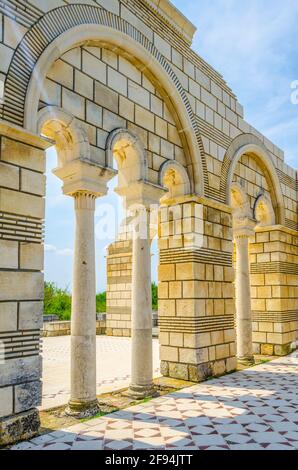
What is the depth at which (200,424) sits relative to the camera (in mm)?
4934

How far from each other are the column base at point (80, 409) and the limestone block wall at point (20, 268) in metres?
0.79

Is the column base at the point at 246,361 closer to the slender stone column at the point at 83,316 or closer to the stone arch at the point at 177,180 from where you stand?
the stone arch at the point at 177,180

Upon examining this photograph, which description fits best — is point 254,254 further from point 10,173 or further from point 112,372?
point 10,173

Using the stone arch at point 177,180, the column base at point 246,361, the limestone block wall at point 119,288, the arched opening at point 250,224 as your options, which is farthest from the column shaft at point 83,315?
the limestone block wall at point 119,288

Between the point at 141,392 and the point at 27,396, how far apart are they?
219 cm

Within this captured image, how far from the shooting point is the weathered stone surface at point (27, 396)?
4.33 metres

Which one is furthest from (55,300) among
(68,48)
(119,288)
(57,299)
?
(68,48)

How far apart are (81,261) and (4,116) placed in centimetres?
198

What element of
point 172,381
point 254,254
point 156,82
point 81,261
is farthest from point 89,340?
point 254,254

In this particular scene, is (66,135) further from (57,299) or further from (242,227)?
(57,299)

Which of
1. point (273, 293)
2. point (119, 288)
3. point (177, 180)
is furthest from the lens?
point (119, 288)

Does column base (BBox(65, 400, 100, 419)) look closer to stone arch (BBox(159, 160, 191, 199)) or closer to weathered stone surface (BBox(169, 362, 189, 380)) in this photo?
weathered stone surface (BBox(169, 362, 189, 380))

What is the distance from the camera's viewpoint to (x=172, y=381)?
7.20 meters

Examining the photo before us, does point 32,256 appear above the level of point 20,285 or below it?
above
